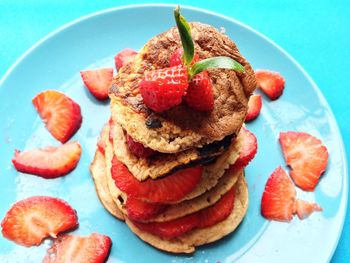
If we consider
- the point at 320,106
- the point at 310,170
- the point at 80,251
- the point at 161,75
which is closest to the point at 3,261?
the point at 80,251

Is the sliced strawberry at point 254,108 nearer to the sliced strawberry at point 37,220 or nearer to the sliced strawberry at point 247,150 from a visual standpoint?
the sliced strawberry at point 247,150

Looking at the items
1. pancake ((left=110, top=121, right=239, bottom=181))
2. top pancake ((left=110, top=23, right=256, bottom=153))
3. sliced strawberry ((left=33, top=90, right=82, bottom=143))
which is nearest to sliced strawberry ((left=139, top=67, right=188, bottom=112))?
top pancake ((left=110, top=23, right=256, bottom=153))

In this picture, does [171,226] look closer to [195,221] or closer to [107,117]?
[195,221]

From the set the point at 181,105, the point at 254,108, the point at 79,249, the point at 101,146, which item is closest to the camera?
the point at 181,105

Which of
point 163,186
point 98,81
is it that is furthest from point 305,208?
point 98,81

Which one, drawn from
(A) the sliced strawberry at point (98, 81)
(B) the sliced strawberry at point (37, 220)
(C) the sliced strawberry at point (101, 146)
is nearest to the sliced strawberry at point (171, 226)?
(B) the sliced strawberry at point (37, 220)

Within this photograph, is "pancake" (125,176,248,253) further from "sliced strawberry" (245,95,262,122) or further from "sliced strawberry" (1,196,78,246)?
"sliced strawberry" (245,95,262,122)
